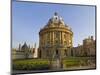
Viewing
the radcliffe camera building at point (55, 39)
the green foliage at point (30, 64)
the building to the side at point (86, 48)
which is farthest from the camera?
the building to the side at point (86, 48)

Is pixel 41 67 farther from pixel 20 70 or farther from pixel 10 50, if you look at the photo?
pixel 10 50

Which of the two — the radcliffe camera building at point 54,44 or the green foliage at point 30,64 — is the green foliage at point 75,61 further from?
the green foliage at point 30,64

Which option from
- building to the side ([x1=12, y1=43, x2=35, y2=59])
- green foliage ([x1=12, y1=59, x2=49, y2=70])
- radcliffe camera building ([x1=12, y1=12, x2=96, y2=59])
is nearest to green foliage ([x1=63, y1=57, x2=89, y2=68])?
radcliffe camera building ([x1=12, y1=12, x2=96, y2=59])

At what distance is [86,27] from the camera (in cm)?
300

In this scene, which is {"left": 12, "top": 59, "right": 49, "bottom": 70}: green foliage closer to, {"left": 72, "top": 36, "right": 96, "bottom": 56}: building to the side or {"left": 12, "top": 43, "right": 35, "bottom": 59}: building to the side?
{"left": 12, "top": 43, "right": 35, "bottom": 59}: building to the side

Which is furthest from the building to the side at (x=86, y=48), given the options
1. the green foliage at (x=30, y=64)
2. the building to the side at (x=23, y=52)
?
the building to the side at (x=23, y=52)

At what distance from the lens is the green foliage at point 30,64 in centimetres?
269

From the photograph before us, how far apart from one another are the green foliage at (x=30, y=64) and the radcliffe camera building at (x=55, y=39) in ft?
0.28

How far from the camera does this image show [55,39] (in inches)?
113

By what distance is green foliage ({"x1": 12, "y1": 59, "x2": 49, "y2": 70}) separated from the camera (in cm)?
269

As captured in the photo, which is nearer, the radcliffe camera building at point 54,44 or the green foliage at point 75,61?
the radcliffe camera building at point 54,44

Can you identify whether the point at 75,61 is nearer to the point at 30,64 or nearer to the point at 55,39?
the point at 55,39

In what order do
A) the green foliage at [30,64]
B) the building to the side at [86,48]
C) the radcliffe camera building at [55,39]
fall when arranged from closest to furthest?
the green foliage at [30,64], the radcliffe camera building at [55,39], the building to the side at [86,48]
